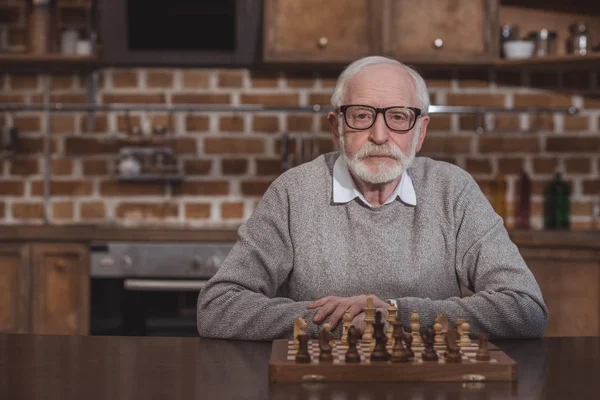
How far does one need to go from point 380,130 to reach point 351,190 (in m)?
0.18

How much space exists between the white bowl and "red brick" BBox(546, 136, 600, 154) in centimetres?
45

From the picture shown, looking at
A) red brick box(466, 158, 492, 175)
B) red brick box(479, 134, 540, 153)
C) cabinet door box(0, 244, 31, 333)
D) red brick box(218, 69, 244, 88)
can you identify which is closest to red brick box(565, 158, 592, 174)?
red brick box(479, 134, 540, 153)

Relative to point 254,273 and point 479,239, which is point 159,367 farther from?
point 479,239

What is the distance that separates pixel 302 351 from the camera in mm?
1328

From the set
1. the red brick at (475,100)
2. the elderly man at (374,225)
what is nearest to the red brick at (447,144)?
the red brick at (475,100)

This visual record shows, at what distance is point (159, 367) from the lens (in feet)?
4.61

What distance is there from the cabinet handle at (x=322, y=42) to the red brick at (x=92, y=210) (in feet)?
3.93

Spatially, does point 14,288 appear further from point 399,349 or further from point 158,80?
point 399,349

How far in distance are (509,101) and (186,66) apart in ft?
4.74

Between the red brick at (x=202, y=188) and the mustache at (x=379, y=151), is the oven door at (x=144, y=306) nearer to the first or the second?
the red brick at (x=202, y=188)

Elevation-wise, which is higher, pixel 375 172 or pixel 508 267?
pixel 375 172

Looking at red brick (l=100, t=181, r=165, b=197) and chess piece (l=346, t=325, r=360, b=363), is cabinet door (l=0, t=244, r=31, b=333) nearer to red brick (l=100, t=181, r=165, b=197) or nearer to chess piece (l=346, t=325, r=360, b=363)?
red brick (l=100, t=181, r=165, b=197)

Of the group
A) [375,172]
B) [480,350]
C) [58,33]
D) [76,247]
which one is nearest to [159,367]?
[480,350]

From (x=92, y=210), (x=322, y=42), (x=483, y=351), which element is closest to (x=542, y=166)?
(x=322, y=42)
